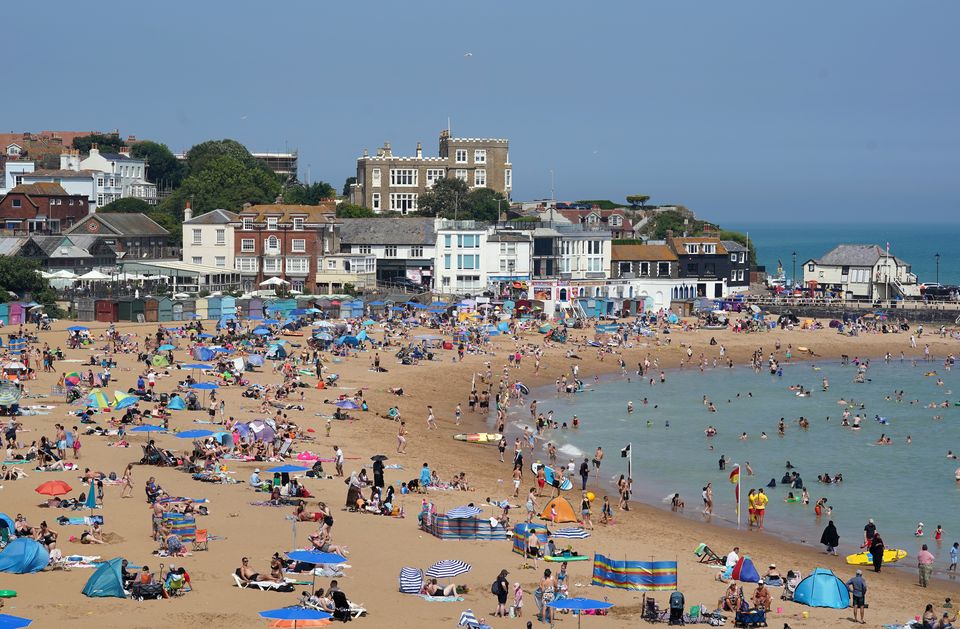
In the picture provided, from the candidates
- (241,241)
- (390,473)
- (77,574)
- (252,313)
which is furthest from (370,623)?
(241,241)

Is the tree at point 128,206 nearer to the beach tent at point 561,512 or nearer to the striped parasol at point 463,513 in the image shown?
the beach tent at point 561,512

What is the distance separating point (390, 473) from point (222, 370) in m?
14.6

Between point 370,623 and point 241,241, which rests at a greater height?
point 241,241

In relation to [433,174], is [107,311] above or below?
below

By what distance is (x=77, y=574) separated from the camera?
21.6 meters

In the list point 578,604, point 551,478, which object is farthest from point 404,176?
point 578,604

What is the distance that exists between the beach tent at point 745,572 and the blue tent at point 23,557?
1278 centimetres

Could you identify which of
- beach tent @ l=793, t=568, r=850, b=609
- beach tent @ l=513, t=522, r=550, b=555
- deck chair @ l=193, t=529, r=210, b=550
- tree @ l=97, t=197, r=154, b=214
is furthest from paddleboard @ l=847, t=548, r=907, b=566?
tree @ l=97, t=197, r=154, b=214

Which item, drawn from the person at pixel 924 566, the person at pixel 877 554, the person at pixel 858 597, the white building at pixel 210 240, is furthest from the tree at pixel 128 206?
the person at pixel 858 597

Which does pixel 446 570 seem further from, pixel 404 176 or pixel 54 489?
pixel 404 176

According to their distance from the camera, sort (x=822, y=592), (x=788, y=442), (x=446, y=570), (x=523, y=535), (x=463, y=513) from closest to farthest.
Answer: (x=446, y=570) < (x=822, y=592) < (x=523, y=535) < (x=463, y=513) < (x=788, y=442)

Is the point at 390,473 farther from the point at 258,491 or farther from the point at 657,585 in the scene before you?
the point at 657,585

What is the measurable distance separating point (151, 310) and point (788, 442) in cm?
3231

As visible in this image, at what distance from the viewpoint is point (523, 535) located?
25.8 metres
